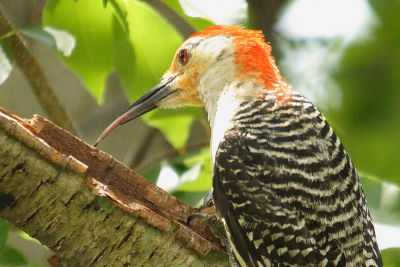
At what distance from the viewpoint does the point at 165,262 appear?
258cm

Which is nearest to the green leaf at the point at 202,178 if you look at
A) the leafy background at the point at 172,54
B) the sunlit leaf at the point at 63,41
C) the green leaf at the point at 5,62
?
the leafy background at the point at 172,54

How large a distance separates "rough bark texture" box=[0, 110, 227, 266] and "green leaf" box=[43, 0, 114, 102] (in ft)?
3.05

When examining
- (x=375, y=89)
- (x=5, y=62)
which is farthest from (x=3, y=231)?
(x=375, y=89)

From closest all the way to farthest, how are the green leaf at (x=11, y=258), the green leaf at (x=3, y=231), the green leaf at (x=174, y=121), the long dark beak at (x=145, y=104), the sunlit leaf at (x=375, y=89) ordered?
1. the green leaf at (x=3, y=231)
2. the green leaf at (x=11, y=258)
3. the long dark beak at (x=145, y=104)
4. the green leaf at (x=174, y=121)
5. the sunlit leaf at (x=375, y=89)

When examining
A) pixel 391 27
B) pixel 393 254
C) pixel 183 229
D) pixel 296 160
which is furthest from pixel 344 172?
pixel 391 27

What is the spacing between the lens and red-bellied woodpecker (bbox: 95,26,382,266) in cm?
288

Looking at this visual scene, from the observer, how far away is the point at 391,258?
11.1ft

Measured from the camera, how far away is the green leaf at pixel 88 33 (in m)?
3.46

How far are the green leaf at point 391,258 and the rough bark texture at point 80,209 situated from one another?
0.99 metres

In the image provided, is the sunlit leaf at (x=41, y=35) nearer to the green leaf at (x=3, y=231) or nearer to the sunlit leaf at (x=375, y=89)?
the green leaf at (x=3, y=231)

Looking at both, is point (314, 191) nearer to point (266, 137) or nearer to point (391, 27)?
point (266, 137)

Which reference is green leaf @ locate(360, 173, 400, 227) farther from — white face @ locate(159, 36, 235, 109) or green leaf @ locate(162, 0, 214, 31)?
green leaf @ locate(162, 0, 214, 31)

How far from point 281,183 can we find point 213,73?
3.28ft

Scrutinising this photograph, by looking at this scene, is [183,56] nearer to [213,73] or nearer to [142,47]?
[213,73]
